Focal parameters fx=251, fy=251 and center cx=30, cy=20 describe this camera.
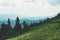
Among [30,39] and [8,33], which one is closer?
[30,39]

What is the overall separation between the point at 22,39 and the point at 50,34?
16659 millimetres

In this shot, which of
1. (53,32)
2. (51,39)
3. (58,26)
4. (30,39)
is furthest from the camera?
(58,26)

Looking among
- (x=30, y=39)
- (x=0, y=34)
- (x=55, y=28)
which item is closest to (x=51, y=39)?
(x=30, y=39)

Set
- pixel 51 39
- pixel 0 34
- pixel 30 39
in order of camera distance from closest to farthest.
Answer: pixel 51 39 → pixel 30 39 → pixel 0 34

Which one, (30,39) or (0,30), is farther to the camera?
(0,30)

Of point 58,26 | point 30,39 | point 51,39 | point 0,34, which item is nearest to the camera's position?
point 51,39

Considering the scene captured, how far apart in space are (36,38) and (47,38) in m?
6.18

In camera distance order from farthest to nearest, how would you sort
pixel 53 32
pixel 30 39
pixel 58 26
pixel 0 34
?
pixel 0 34, pixel 58 26, pixel 53 32, pixel 30 39

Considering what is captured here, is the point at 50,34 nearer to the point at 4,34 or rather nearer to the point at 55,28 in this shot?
the point at 55,28

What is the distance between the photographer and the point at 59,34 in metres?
141

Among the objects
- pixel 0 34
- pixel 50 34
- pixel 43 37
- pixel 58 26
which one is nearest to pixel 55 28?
pixel 58 26

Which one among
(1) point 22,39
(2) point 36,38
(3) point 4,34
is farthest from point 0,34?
(2) point 36,38

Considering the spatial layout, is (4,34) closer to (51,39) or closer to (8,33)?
(8,33)

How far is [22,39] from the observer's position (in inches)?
5758
